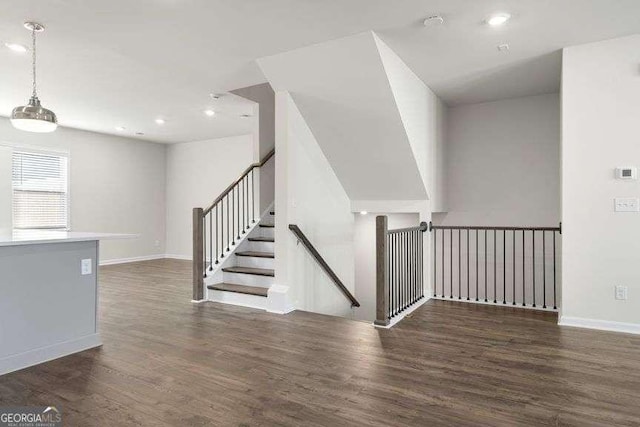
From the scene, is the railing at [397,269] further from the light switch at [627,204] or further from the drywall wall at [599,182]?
the light switch at [627,204]

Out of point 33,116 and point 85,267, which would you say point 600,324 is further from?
point 33,116

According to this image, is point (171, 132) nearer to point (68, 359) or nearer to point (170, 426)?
point (68, 359)

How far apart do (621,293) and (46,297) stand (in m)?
5.10

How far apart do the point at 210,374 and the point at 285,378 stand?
21.7 inches

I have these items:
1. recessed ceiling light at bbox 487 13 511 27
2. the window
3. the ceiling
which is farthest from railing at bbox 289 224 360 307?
the window

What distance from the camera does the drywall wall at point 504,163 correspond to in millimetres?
5586

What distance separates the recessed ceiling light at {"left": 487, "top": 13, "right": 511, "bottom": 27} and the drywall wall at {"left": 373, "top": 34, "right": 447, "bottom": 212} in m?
0.97

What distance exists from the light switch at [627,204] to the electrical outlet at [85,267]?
4874 mm

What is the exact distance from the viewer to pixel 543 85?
16.8 ft

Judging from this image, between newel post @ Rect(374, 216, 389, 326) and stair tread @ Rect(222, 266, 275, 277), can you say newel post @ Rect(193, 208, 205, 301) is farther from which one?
newel post @ Rect(374, 216, 389, 326)

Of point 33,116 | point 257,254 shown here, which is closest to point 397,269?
point 257,254

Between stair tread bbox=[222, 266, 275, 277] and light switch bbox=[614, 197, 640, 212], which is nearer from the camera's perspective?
light switch bbox=[614, 197, 640, 212]

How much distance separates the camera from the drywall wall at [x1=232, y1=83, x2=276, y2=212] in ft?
18.8

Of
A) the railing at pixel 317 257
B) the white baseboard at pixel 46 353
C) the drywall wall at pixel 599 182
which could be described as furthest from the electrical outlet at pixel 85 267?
the drywall wall at pixel 599 182
